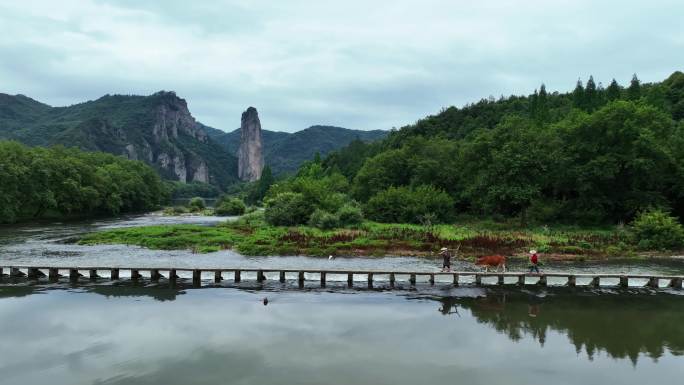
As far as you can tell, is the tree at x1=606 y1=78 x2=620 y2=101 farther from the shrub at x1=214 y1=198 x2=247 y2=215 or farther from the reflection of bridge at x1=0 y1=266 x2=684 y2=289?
the shrub at x1=214 y1=198 x2=247 y2=215

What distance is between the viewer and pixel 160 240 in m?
45.8

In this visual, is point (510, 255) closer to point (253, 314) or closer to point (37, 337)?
point (253, 314)

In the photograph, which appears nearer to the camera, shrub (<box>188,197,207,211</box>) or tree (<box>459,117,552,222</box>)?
tree (<box>459,117,552,222</box>)

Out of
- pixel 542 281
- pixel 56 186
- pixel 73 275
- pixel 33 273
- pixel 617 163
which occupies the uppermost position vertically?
pixel 617 163

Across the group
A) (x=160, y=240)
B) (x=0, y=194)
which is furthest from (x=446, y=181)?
(x=0, y=194)

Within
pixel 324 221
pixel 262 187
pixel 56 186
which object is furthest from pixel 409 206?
pixel 262 187

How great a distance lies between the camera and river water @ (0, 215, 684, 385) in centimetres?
1533

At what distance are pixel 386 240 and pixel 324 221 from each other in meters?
10.6

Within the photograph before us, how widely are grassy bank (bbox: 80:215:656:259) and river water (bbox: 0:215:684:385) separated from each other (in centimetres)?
1266

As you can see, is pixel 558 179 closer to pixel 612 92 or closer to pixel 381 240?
pixel 381 240

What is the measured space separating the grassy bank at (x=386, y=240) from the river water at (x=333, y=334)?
12656 millimetres

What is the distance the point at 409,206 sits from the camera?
59.8 m

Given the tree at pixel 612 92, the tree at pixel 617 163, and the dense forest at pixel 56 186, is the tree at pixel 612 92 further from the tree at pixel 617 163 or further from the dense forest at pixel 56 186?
the dense forest at pixel 56 186

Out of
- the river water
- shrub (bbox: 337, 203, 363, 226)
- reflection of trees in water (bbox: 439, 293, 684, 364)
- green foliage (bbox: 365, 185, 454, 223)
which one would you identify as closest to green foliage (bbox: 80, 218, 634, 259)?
shrub (bbox: 337, 203, 363, 226)
